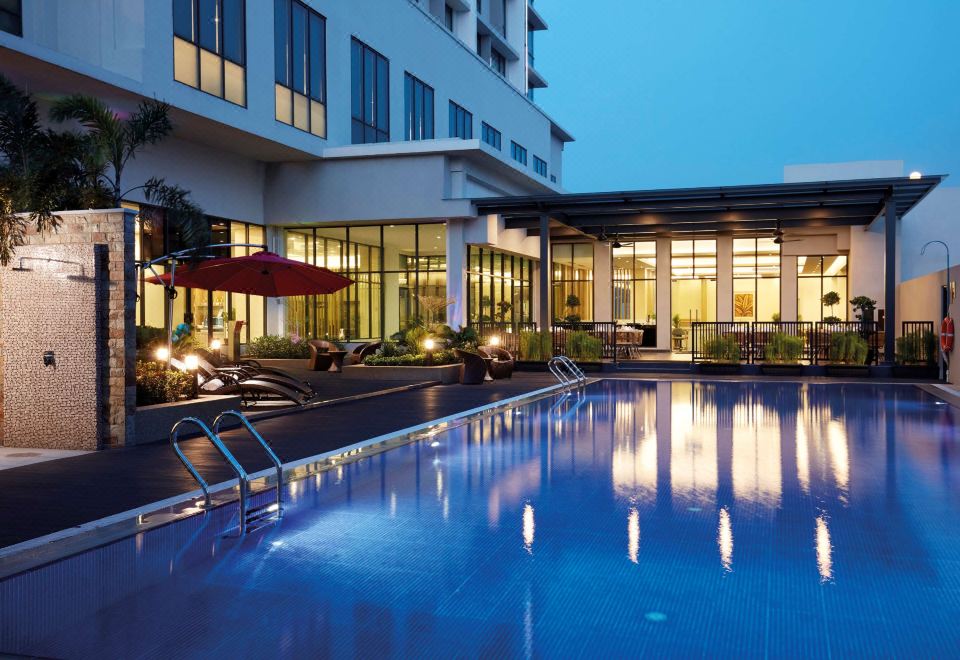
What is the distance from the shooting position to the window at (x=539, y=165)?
44825mm

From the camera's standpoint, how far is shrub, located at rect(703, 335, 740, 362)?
23.3 m

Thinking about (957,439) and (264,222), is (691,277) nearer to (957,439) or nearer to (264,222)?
(264,222)

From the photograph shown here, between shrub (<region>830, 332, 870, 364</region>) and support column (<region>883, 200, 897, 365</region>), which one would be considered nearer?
support column (<region>883, 200, 897, 365</region>)

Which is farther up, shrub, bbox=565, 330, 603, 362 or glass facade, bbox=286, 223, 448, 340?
glass facade, bbox=286, 223, 448, 340

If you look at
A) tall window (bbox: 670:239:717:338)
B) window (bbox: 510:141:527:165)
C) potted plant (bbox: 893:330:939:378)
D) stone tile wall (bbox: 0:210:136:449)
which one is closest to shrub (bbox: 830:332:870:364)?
potted plant (bbox: 893:330:939:378)

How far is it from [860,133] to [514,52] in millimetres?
149984

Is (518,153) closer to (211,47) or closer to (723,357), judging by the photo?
(723,357)

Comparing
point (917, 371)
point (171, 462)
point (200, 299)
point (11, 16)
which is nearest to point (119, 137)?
point (11, 16)

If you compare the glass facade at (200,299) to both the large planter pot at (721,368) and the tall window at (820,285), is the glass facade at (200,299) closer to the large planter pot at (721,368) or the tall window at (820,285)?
the large planter pot at (721,368)

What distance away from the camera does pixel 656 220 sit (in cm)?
2744

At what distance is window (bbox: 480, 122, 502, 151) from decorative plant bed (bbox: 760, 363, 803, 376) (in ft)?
61.3

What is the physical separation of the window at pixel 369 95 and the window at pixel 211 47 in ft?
18.3

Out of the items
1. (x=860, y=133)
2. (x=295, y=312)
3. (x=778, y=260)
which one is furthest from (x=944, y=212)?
(x=860, y=133)

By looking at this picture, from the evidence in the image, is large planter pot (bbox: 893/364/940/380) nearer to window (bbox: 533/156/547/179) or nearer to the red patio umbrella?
the red patio umbrella
